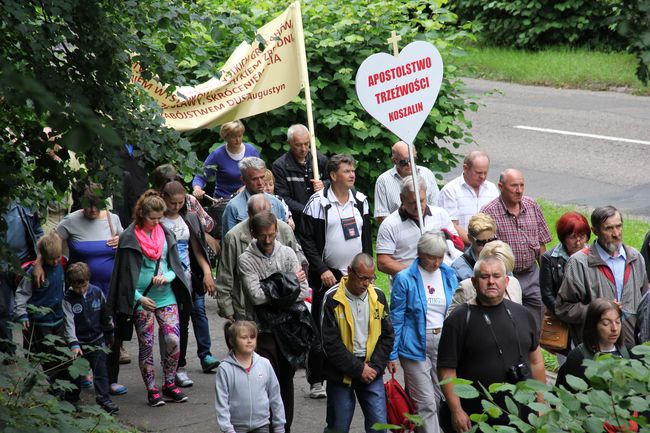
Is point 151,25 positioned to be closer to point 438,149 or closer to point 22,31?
point 22,31

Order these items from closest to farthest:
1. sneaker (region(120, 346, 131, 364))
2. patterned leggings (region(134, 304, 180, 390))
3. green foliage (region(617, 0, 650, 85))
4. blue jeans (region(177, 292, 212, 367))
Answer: green foliage (region(617, 0, 650, 85))
patterned leggings (region(134, 304, 180, 390))
blue jeans (region(177, 292, 212, 367))
sneaker (region(120, 346, 131, 364))

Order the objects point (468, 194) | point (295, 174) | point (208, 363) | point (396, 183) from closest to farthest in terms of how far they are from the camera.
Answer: point (208, 363)
point (468, 194)
point (396, 183)
point (295, 174)

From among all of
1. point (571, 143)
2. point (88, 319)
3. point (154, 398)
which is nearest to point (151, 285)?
point (88, 319)

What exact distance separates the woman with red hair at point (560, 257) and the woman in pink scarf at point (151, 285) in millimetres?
2820

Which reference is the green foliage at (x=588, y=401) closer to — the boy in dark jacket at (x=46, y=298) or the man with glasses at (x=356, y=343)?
the man with glasses at (x=356, y=343)

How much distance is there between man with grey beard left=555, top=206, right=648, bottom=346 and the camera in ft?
27.5

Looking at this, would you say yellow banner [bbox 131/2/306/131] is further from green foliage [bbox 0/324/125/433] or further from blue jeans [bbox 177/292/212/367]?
green foliage [bbox 0/324/125/433]

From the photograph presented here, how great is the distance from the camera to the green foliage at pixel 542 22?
80.9ft

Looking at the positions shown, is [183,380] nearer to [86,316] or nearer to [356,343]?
[86,316]

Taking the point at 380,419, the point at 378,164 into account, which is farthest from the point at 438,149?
the point at 380,419

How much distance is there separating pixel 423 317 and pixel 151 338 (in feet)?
7.47

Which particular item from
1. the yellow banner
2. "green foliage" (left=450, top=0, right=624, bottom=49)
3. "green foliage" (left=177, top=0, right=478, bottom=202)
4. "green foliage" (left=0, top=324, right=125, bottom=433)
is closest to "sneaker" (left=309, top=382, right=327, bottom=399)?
"green foliage" (left=0, top=324, right=125, bottom=433)

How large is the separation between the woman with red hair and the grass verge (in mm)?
13898

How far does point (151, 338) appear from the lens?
900 cm
